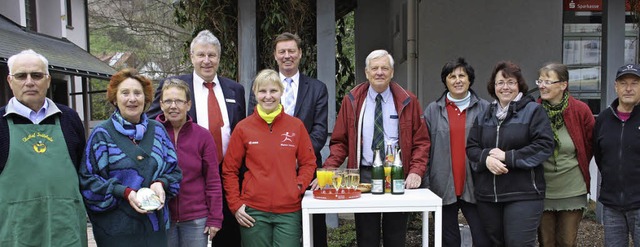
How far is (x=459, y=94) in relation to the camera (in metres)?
3.62

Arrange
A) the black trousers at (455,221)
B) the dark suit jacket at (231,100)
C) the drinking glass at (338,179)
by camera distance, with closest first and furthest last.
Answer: the drinking glass at (338,179)
the dark suit jacket at (231,100)
the black trousers at (455,221)

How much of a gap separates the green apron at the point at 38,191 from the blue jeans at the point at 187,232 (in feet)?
1.88

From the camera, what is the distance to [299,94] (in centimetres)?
371

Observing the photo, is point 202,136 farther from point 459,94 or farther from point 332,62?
point 332,62

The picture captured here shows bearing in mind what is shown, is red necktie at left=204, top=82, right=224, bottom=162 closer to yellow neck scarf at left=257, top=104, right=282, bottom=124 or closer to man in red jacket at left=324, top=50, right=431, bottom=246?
yellow neck scarf at left=257, top=104, right=282, bottom=124

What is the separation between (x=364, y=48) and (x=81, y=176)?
8796 millimetres

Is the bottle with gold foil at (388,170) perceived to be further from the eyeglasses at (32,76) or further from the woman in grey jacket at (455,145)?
the eyeglasses at (32,76)

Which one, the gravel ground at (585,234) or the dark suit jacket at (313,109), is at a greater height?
the dark suit jacket at (313,109)

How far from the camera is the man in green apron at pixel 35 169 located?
2535 millimetres

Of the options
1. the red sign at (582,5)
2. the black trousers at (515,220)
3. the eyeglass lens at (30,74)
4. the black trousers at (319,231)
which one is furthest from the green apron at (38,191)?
the red sign at (582,5)

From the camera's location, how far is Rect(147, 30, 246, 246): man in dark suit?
11.4 feet

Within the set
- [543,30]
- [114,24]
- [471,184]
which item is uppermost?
[114,24]

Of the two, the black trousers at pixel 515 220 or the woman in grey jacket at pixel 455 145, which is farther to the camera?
the woman in grey jacket at pixel 455 145

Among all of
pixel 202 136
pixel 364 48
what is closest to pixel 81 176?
pixel 202 136
